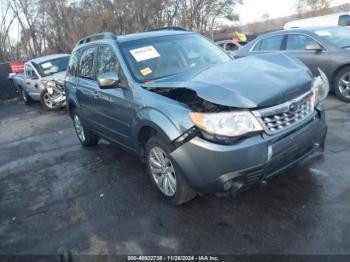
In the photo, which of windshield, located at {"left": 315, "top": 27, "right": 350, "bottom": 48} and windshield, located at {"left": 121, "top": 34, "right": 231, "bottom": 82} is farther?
windshield, located at {"left": 315, "top": 27, "right": 350, "bottom": 48}

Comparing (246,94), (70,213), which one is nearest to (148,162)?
(70,213)

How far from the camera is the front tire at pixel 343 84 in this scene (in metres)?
6.90

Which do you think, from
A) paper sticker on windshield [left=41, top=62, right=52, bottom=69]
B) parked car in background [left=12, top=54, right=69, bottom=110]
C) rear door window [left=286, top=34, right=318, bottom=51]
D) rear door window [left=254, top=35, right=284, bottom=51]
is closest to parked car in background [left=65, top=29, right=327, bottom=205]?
rear door window [left=286, top=34, right=318, bottom=51]

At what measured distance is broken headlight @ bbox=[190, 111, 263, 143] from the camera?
2.96 metres

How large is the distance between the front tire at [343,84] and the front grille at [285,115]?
4037mm

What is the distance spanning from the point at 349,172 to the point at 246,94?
1.88 meters

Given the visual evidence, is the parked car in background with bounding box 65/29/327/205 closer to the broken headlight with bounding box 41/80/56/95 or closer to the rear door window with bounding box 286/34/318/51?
the rear door window with bounding box 286/34/318/51

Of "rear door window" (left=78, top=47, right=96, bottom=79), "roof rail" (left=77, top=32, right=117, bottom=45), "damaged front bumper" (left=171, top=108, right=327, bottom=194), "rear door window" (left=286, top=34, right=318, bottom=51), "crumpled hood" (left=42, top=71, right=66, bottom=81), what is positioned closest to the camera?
"damaged front bumper" (left=171, top=108, right=327, bottom=194)

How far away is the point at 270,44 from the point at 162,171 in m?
5.87

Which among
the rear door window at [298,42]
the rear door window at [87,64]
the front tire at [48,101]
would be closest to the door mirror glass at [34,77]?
the front tire at [48,101]

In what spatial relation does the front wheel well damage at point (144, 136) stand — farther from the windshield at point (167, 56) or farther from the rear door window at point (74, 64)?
the rear door window at point (74, 64)

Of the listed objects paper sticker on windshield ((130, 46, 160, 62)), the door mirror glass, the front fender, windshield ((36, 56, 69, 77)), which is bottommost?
the door mirror glass

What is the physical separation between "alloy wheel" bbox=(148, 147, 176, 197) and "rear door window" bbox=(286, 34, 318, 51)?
5331mm

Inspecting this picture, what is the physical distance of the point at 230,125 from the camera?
2.96m
